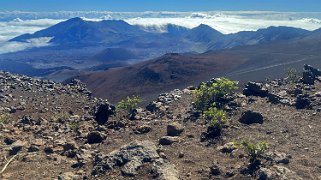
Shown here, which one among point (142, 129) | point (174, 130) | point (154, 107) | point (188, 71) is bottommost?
point (188, 71)

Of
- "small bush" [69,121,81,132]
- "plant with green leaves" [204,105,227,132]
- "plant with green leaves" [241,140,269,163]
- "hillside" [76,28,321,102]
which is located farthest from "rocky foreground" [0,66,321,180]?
"hillside" [76,28,321,102]

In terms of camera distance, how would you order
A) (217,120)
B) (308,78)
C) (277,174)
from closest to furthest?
1. (277,174)
2. (217,120)
3. (308,78)

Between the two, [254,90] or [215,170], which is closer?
[215,170]

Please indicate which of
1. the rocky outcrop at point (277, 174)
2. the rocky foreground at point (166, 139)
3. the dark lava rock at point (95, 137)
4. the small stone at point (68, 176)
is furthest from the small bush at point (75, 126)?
the rocky outcrop at point (277, 174)

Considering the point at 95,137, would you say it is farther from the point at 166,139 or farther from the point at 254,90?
the point at 254,90

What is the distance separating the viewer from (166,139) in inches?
837

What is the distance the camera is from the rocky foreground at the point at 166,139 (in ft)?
57.4

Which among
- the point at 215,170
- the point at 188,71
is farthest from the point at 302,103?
the point at 188,71

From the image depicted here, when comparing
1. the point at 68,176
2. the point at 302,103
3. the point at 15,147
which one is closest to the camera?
the point at 68,176

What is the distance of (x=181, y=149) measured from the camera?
20.3 metres

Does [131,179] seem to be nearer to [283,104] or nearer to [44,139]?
[44,139]

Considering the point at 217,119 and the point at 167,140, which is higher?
the point at 217,119

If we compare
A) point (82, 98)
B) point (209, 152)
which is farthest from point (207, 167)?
point (82, 98)

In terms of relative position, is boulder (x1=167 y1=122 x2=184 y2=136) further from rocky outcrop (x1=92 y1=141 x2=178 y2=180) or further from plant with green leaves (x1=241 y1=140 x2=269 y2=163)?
plant with green leaves (x1=241 y1=140 x2=269 y2=163)
